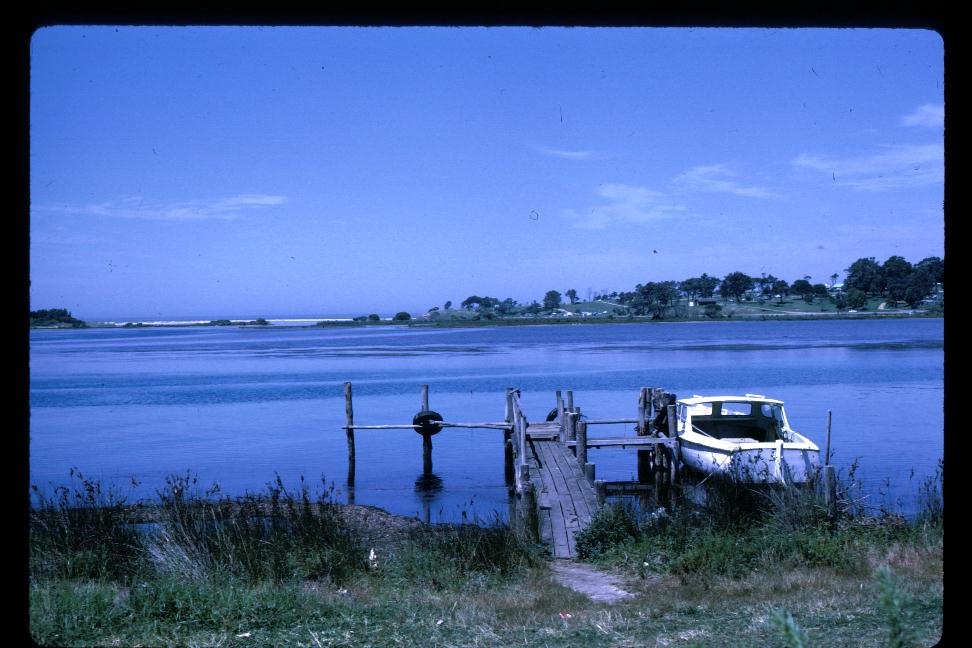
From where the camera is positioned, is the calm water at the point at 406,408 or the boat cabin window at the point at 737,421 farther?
the calm water at the point at 406,408

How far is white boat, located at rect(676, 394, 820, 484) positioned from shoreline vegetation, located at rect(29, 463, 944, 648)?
5801mm

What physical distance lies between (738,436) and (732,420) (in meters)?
0.48

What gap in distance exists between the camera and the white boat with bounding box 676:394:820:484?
1942 centimetres

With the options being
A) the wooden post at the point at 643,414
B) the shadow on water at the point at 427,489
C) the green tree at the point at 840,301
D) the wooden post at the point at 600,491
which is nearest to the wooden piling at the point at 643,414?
the wooden post at the point at 643,414

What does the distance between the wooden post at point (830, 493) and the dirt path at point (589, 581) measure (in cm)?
356

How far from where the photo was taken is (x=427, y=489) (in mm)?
26094

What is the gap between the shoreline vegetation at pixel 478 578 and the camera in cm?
635

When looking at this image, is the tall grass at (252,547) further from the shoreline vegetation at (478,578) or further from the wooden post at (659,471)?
the wooden post at (659,471)

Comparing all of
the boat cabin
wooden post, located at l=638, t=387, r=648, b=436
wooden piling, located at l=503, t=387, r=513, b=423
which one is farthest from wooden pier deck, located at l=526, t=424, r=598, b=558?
the boat cabin

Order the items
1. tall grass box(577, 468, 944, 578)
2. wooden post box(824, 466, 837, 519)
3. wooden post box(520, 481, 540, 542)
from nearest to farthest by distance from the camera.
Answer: tall grass box(577, 468, 944, 578) < wooden post box(824, 466, 837, 519) < wooden post box(520, 481, 540, 542)

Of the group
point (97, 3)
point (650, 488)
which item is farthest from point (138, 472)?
point (97, 3)

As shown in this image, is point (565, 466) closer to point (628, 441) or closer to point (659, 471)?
point (628, 441)

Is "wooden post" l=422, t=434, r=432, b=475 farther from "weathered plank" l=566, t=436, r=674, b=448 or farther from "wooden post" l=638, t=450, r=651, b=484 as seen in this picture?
"weathered plank" l=566, t=436, r=674, b=448

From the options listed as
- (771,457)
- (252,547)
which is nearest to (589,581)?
(252,547)
